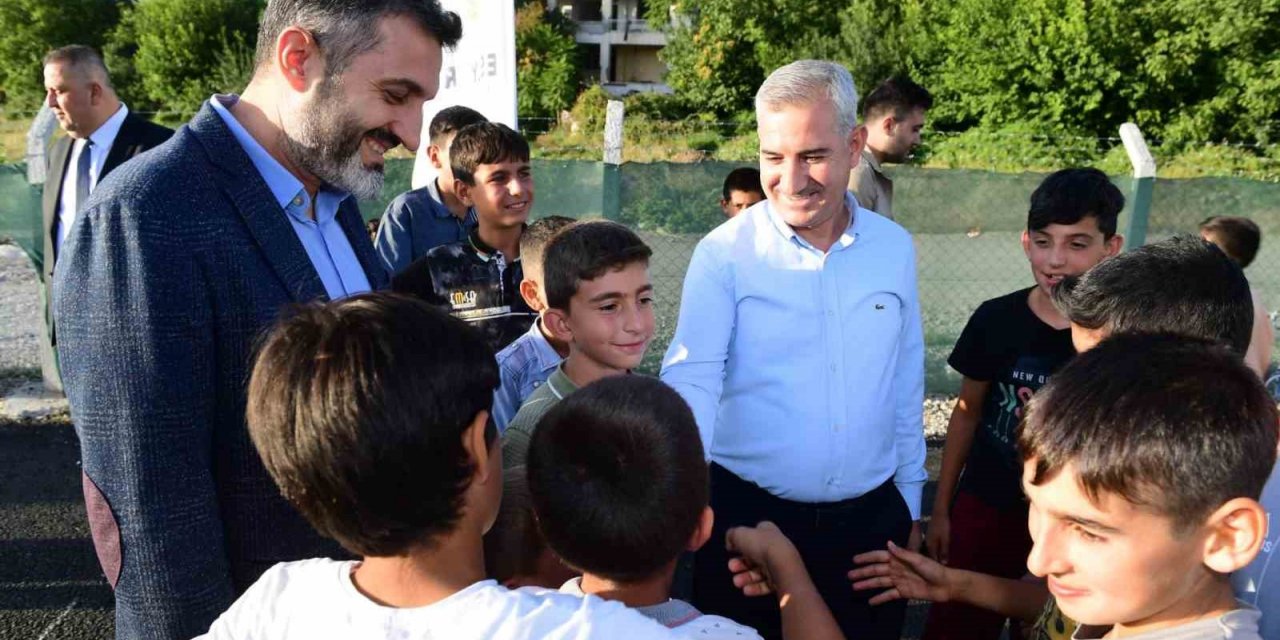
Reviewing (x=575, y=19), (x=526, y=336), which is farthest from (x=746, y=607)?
(x=575, y=19)

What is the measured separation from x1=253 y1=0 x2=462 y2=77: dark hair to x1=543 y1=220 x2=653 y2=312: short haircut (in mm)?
872

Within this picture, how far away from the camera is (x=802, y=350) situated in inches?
94.7

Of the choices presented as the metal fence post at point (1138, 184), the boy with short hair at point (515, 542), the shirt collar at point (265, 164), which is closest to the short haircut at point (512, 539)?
the boy with short hair at point (515, 542)

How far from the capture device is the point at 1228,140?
76.0 feet

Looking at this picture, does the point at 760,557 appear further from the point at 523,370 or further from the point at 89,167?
the point at 89,167

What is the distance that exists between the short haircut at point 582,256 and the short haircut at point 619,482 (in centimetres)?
102

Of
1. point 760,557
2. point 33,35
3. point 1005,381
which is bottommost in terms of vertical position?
point 760,557

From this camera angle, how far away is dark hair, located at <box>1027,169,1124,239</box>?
2826mm

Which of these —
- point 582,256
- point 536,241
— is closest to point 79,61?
point 536,241

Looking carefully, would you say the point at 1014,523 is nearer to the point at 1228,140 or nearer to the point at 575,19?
the point at 1228,140

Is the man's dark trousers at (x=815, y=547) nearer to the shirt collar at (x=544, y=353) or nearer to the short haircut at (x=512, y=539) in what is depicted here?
the shirt collar at (x=544, y=353)

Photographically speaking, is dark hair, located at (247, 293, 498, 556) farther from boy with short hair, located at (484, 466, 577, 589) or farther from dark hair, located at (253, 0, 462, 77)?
dark hair, located at (253, 0, 462, 77)

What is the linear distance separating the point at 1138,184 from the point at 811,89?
14.0 ft

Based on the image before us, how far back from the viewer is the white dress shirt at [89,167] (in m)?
4.82
